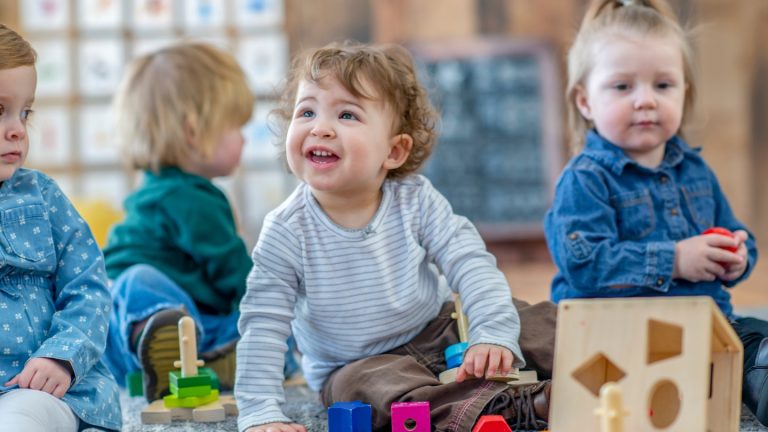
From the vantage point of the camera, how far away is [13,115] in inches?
43.4

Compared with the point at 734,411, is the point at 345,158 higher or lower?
higher

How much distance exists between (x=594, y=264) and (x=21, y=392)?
2.58 feet

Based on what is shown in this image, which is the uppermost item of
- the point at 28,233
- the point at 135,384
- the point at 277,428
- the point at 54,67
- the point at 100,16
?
the point at 100,16

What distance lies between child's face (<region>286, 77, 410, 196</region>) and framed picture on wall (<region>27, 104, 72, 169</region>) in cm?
274

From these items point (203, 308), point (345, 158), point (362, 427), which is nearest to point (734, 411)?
point (362, 427)

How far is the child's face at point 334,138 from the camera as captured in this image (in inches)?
47.8

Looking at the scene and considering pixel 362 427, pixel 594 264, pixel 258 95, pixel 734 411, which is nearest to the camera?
pixel 734 411

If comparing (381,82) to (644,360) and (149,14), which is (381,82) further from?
(149,14)

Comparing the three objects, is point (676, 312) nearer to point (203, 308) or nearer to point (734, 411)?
point (734, 411)

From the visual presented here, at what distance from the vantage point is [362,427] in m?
1.10

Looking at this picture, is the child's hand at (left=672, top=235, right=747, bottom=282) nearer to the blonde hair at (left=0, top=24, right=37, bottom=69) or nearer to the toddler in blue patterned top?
the toddler in blue patterned top

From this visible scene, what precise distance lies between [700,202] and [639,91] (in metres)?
0.20

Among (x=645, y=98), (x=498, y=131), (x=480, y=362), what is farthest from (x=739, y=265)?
(x=498, y=131)

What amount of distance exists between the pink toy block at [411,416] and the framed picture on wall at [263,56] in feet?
9.14
